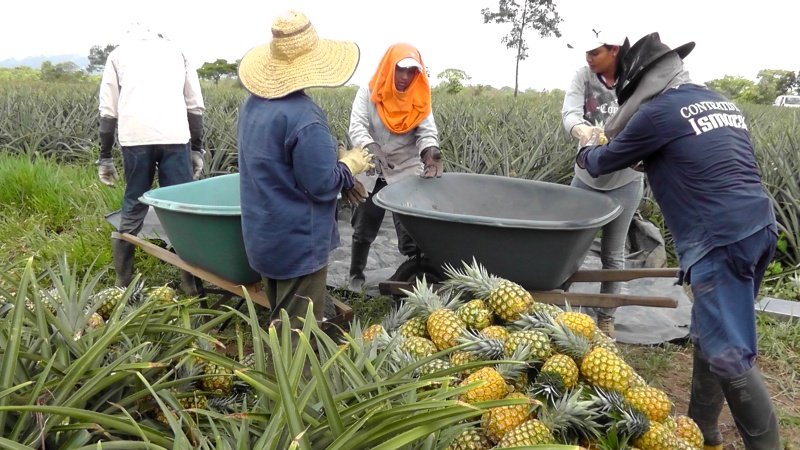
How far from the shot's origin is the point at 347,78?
7.48ft

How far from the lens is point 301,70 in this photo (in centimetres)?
223

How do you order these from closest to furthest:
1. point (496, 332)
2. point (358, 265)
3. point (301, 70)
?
point (496, 332)
point (301, 70)
point (358, 265)

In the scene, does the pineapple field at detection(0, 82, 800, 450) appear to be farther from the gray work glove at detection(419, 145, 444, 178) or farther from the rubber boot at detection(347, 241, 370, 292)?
the rubber boot at detection(347, 241, 370, 292)

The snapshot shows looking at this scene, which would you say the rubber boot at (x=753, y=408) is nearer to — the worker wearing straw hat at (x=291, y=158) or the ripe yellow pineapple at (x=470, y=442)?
the ripe yellow pineapple at (x=470, y=442)

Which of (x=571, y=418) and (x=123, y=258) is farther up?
(x=571, y=418)

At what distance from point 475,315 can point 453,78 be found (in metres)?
21.4

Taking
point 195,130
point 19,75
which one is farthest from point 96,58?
point 195,130

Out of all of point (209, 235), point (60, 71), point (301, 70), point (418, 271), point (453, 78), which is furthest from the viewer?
point (60, 71)

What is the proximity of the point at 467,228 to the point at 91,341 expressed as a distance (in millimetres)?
1508

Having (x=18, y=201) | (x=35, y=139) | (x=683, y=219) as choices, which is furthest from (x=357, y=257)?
(x=35, y=139)

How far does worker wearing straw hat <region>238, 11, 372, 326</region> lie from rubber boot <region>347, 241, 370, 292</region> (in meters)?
1.32

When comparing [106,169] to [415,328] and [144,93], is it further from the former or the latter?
[415,328]

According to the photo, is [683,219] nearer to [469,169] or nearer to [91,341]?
[91,341]

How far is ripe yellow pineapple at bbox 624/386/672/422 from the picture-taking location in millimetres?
1605
